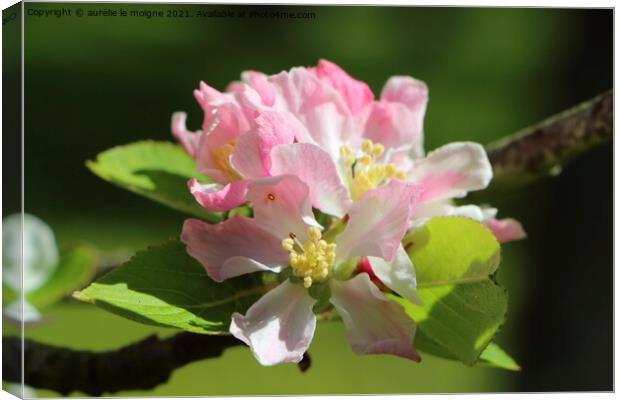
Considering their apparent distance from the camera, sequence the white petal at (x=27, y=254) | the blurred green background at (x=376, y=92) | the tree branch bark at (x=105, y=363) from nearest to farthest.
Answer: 1. the tree branch bark at (x=105, y=363)
2. the white petal at (x=27, y=254)
3. the blurred green background at (x=376, y=92)

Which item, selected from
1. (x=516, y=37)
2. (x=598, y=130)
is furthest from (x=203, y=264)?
(x=516, y=37)

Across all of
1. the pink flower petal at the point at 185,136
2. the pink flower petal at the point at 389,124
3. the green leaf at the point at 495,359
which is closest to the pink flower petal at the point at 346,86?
the pink flower petal at the point at 389,124

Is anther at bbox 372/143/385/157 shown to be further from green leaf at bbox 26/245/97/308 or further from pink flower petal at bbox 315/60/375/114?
green leaf at bbox 26/245/97/308

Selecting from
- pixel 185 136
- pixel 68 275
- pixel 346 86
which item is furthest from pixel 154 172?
pixel 68 275

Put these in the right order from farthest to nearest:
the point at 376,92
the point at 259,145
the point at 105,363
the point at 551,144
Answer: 1. the point at 376,92
2. the point at 551,144
3. the point at 105,363
4. the point at 259,145

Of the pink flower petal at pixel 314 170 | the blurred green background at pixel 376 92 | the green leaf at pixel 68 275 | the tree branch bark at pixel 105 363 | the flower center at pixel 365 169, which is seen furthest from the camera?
the blurred green background at pixel 376 92

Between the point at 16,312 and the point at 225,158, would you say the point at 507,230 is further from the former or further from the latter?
the point at 16,312

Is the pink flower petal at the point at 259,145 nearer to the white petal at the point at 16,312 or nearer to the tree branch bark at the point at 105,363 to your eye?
the tree branch bark at the point at 105,363

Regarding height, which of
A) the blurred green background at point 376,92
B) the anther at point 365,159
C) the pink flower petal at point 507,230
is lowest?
the blurred green background at point 376,92
